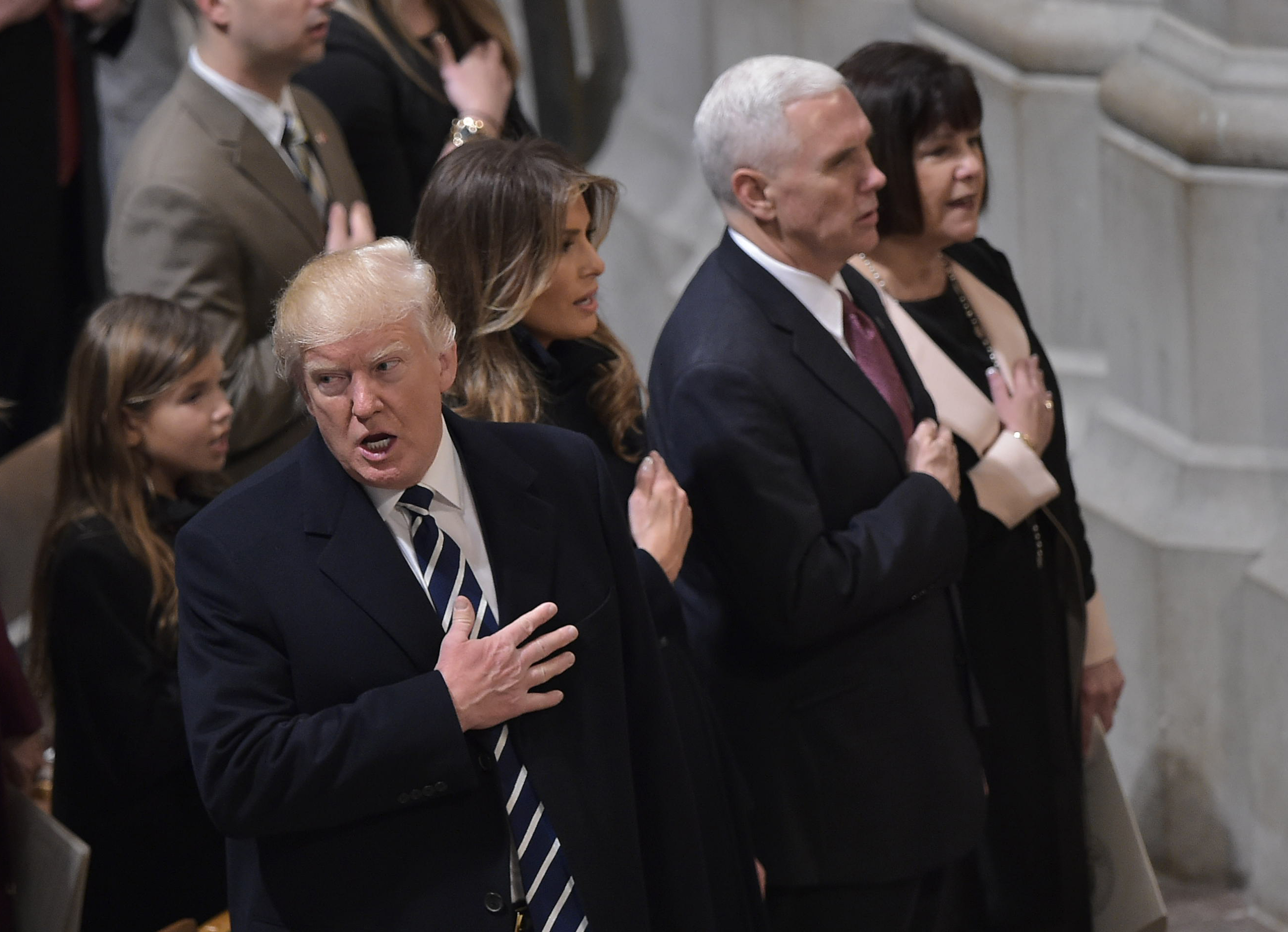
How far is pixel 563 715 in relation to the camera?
2.24 m

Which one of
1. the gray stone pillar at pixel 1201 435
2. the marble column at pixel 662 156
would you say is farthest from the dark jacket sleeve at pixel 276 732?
the marble column at pixel 662 156

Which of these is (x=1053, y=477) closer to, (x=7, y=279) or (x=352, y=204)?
(x=352, y=204)

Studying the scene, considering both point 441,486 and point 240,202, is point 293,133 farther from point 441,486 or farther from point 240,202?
point 441,486

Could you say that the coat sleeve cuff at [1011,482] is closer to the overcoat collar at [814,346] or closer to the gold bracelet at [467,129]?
the overcoat collar at [814,346]

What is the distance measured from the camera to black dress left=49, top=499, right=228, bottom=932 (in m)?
2.93

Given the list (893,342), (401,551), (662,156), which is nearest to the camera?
(401,551)

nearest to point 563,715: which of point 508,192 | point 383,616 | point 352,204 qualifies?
point 383,616

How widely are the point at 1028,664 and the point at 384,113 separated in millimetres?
2008

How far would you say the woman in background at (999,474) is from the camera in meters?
3.22

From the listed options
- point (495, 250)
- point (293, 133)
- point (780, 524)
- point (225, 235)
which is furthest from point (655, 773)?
point (293, 133)

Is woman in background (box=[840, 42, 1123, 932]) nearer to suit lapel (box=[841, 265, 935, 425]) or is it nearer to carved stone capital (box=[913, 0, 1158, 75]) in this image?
suit lapel (box=[841, 265, 935, 425])

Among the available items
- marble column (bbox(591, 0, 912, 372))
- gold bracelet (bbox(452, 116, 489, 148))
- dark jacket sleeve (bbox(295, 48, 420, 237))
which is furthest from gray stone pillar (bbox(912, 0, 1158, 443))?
gold bracelet (bbox(452, 116, 489, 148))

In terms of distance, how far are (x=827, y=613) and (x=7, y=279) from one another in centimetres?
272

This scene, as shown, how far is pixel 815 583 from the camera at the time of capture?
2754 millimetres
